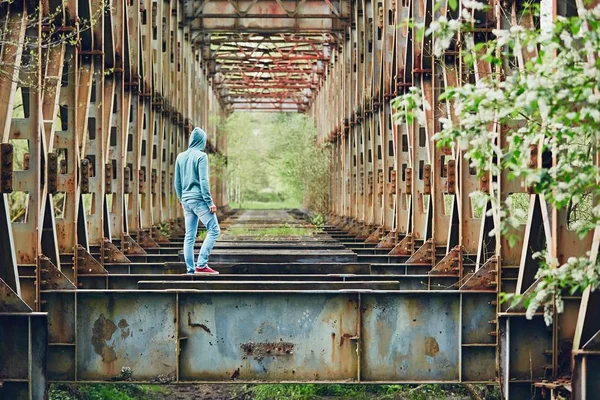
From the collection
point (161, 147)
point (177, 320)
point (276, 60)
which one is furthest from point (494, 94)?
point (276, 60)

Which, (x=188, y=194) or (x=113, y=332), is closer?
(x=113, y=332)

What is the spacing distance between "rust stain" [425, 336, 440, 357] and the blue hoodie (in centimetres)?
342

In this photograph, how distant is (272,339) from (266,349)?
0.11 m

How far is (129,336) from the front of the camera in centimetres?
970

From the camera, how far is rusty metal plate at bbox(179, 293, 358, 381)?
968 cm

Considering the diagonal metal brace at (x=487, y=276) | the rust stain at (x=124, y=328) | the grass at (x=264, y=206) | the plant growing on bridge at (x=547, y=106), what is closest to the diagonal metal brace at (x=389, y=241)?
the diagonal metal brace at (x=487, y=276)

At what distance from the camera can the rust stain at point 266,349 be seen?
969 centimetres

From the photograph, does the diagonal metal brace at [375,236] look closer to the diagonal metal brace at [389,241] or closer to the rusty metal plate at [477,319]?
the diagonal metal brace at [389,241]

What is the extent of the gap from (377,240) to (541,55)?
15773 mm

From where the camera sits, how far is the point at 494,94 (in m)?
5.39

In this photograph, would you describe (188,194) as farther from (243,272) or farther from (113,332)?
(113,332)

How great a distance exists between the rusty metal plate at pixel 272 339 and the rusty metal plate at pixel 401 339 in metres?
0.15

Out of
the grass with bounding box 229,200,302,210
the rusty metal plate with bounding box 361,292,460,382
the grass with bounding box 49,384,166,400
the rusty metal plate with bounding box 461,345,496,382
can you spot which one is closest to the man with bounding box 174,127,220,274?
the grass with bounding box 49,384,166,400

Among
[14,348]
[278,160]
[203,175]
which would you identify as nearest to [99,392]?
[203,175]
